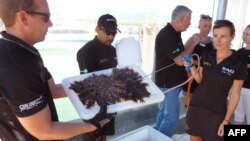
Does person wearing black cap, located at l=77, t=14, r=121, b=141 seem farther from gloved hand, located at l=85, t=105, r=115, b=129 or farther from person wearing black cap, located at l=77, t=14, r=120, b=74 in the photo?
gloved hand, located at l=85, t=105, r=115, b=129

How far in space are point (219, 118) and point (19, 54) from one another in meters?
1.46

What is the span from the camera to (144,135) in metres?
2.15

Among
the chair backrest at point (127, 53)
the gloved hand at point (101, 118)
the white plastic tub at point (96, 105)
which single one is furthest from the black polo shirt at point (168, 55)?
the gloved hand at point (101, 118)

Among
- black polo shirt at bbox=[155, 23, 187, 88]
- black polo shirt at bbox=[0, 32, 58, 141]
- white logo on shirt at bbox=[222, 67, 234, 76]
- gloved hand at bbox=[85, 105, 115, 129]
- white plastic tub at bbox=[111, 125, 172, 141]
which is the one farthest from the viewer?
black polo shirt at bbox=[155, 23, 187, 88]

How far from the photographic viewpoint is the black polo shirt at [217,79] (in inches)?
66.7

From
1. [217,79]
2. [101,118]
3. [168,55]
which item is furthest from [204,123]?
[101,118]

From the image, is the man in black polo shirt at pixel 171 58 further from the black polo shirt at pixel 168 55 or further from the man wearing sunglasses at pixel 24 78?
the man wearing sunglasses at pixel 24 78

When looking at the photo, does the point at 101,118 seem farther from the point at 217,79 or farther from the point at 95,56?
the point at 217,79

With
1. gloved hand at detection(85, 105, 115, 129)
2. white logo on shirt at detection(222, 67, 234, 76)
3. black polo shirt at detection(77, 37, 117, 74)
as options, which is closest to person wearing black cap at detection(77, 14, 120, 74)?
black polo shirt at detection(77, 37, 117, 74)

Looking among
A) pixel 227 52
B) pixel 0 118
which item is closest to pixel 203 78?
pixel 227 52

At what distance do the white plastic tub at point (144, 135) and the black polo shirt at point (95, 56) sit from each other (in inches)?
24.4

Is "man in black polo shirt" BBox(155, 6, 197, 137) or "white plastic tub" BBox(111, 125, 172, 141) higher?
"man in black polo shirt" BBox(155, 6, 197, 137)

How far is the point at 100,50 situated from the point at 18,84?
1086mm

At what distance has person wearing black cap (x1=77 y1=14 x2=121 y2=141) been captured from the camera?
1.76 m
